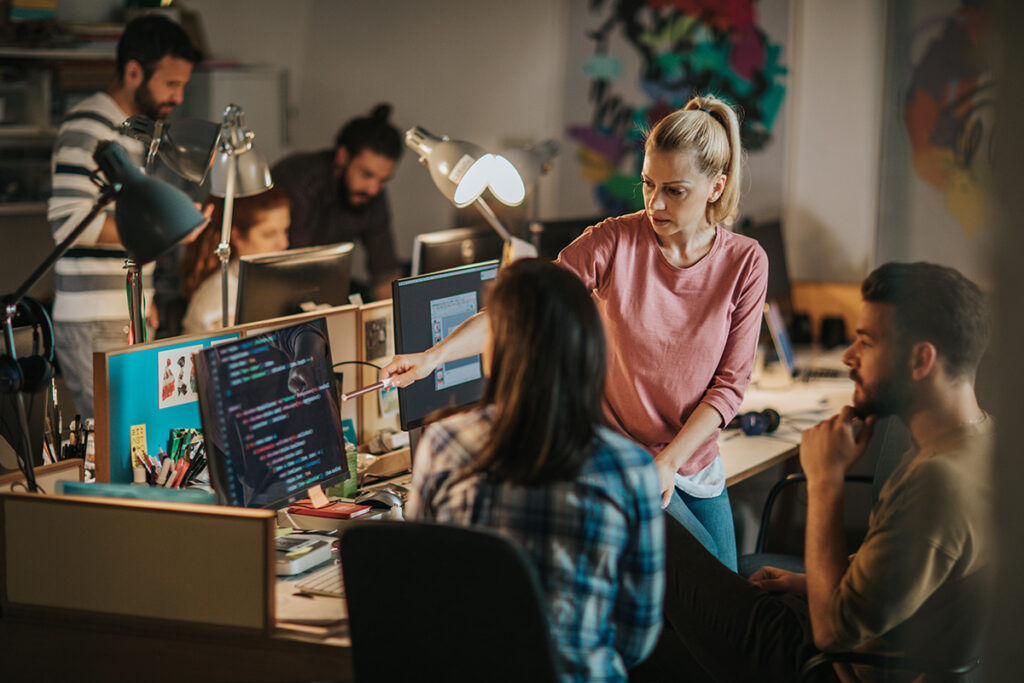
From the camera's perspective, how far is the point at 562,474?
1.41 m

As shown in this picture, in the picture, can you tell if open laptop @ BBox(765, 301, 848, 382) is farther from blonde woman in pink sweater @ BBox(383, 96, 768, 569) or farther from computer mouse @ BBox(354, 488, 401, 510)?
computer mouse @ BBox(354, 488, 401, 510)

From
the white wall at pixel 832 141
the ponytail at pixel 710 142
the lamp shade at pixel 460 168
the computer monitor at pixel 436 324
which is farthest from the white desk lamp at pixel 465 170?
the white wall at pixel 832 141

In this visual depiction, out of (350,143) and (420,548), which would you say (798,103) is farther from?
(420,548)

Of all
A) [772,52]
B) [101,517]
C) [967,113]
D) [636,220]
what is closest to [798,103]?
[772,52]

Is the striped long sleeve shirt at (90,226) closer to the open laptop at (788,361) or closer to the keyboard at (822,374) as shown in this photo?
the open laptop at (788,361)

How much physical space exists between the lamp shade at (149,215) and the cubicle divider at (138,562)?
1.36ft

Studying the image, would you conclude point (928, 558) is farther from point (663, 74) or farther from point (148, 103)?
point (663, 74)

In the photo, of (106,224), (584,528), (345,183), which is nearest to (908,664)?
(584,528)

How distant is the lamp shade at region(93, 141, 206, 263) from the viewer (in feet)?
5.83

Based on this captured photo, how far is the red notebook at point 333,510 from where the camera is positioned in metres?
2.10

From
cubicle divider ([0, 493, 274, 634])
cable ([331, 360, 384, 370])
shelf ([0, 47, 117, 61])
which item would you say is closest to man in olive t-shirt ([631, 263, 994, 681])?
cubicle divider ([0, 493, 274, 634])

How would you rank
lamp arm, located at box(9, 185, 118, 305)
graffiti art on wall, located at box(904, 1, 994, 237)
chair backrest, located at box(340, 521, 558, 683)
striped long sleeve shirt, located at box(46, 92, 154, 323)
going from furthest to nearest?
striped long sleeve shirt, located at box(46, 92, 154, 323), lamp arm, located at box(9, 185, 118, 305), graffiti art on wall, located at box(904, 1, 994, 237), chair backrest, located at box(340, 521, 558, 683)

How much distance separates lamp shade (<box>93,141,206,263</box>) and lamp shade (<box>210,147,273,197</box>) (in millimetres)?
947

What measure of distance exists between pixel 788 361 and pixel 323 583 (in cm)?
244
